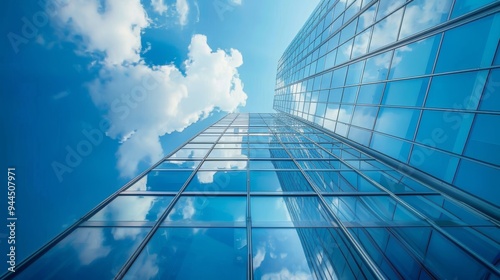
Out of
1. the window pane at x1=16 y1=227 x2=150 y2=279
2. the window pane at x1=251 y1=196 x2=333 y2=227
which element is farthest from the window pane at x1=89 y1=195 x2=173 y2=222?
the window pane at x1=251 y1=196 x2=333 y2=227

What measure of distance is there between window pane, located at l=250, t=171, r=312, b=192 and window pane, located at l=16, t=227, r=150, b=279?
3.83 m

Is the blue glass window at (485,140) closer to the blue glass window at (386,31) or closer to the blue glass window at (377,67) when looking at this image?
the blue glass window at (377,67)

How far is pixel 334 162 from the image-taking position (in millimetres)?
10398

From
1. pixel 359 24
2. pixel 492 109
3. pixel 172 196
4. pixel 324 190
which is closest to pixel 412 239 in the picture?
pixel 324 190

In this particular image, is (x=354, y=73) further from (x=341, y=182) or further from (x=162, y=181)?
(x=162, y=181)

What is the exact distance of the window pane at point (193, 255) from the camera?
4367 millimetres

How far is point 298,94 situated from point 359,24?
39.7 feet

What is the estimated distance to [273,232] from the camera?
5516 millimetres

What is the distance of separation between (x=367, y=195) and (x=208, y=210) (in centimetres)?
530

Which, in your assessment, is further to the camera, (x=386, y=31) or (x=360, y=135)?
(x=360, y=135)

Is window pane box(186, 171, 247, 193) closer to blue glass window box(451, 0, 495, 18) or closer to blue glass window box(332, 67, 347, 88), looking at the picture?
blue glass window box(451, 0, 495, 18)

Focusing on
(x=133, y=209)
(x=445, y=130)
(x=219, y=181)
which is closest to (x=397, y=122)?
(x=445, y=130)

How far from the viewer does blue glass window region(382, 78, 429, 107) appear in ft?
27.0

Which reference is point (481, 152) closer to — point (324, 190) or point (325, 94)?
point (324, 190)
